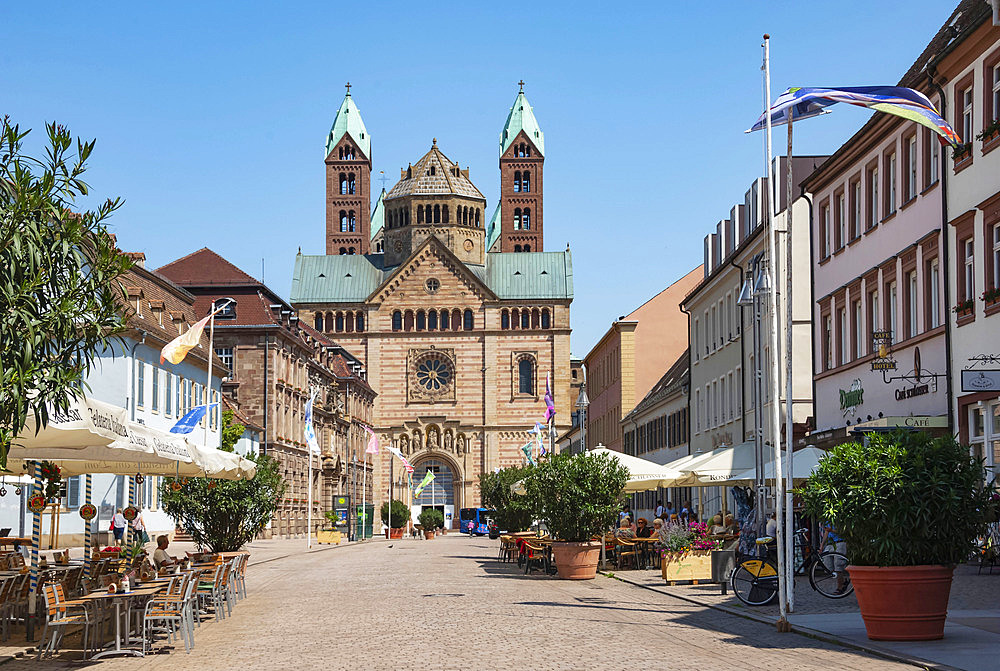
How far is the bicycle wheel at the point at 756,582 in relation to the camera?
19.4m

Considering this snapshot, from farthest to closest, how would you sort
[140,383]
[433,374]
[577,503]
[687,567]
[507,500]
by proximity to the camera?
1. [433,374]
2. [507,500]
3. [140,383]
4. [577,503]
5. [687,567]

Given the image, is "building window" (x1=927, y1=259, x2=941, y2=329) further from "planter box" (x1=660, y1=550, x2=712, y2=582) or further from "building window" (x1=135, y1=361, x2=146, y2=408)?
"building window" (x1=135, y1=361, x2=146, y2=408)

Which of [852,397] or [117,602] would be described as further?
[852,397]

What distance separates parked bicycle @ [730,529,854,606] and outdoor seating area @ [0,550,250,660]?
762 cm

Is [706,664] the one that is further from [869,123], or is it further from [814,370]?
[814,370]

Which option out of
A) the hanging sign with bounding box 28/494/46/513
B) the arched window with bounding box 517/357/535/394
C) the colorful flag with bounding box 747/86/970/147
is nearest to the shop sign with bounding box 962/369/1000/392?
the colorful flag with bounding box 747/86/970/147

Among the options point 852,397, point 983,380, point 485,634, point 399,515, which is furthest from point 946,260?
point 399,515

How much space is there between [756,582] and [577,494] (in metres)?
9.05

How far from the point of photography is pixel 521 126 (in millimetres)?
124812

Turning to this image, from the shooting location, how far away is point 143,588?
49.5ft

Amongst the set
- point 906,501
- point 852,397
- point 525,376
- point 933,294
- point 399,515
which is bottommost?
point 399,515

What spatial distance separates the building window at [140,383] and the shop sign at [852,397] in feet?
80.0

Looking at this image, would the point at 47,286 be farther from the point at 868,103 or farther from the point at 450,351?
the point at 450,351

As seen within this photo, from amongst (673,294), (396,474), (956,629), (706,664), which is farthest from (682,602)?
(396,474)
